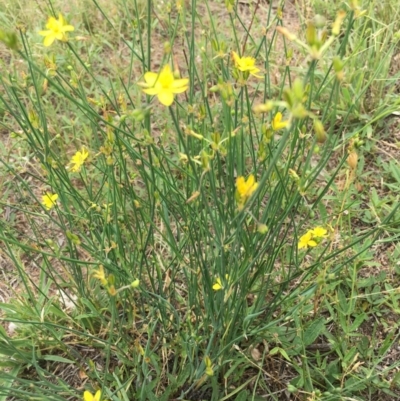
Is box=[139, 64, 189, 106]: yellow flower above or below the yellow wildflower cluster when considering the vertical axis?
above

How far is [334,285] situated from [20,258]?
102cm

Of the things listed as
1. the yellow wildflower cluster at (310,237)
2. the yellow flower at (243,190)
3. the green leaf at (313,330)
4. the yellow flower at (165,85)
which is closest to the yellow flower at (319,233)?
the yellow wildflower cluster at (310,237)

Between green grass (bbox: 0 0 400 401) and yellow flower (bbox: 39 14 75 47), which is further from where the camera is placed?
green grass (bbox: 0 0 400 401)

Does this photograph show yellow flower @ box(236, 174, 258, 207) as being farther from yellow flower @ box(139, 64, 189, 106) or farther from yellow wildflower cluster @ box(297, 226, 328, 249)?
yellow wildflower cluster @ box(297, 226, 328, 249)

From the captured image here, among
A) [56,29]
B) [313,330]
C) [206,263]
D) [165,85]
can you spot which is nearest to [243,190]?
[165,85]

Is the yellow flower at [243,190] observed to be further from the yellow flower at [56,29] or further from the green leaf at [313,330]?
the green leaf at [313,330]

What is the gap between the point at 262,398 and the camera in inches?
48.1

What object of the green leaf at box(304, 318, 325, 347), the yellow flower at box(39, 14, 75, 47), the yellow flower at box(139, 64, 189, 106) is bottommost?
the green leaf at box(304, 318, 325, 347)

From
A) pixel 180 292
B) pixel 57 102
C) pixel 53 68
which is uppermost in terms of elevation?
pixel 53 68

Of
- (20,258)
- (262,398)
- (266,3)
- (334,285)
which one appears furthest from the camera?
(266,3)

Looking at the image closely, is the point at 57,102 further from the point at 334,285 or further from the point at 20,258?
the point at 334,285

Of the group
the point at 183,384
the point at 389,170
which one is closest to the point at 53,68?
the point at 183,384

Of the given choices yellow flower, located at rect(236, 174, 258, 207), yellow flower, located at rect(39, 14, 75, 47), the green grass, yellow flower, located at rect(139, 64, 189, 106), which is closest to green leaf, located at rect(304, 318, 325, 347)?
the green grass

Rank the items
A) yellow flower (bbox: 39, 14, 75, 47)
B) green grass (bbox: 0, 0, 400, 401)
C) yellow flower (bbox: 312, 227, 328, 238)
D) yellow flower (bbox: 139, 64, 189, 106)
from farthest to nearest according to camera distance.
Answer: yellow flower (bbox: 312, 227, 328, 238) < green grass (bbox: 0, 0, 400, 401) < yellow flower (bbox: 39, 14, 75, 47) < yellow flower (bbox: 139, 64, 189, 106)
